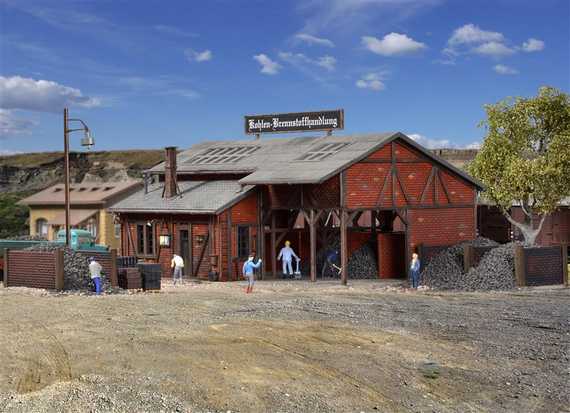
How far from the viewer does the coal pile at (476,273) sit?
28.8 metres

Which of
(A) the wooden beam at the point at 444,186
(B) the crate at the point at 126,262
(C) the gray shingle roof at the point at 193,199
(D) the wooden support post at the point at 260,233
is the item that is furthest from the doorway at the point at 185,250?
(A) the wooden beam at the point at 444,186

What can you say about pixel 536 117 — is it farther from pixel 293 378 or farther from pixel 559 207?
pixel 293 378

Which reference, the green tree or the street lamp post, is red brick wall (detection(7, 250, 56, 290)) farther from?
the green tree

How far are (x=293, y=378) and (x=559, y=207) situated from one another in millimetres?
34019

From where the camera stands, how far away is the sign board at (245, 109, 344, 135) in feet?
133

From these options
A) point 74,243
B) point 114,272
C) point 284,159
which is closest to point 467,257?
point 284,159

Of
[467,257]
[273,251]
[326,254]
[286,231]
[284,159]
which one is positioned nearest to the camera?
[467,257]

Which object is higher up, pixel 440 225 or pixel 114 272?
pixel 440 225

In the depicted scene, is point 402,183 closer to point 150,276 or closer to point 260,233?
point 260,233

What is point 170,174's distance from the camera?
125 feet

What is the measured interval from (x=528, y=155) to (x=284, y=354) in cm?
2877

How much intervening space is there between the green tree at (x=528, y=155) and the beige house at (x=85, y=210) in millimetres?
25863

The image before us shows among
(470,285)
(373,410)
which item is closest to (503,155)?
(470,285)

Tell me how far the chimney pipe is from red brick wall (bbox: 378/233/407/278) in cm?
1062
